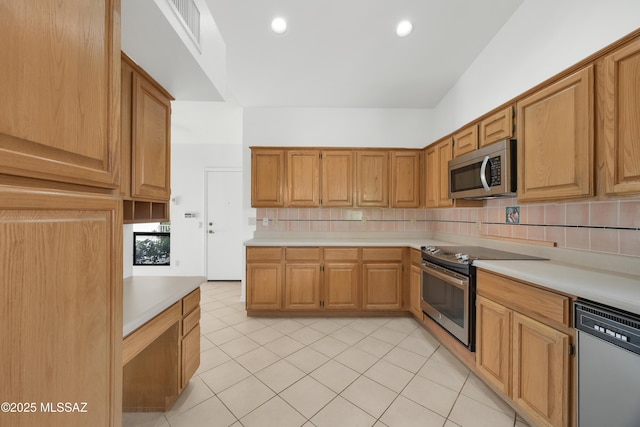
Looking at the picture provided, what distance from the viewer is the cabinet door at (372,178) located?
127 inches

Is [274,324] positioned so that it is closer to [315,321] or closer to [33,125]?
[315,321]

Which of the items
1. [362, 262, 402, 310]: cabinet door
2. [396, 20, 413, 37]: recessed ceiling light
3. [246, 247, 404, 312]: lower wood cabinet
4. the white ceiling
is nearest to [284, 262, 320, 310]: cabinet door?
[246, 247, 404, 312]: lower wood cabinet

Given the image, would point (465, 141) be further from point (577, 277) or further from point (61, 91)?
point (61, 91)

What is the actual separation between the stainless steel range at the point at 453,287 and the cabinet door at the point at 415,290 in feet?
0.42

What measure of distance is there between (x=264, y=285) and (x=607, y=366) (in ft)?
8.76

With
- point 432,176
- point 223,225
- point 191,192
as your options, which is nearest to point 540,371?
point 432,176

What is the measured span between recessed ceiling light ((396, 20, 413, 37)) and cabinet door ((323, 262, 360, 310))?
232 centimetres

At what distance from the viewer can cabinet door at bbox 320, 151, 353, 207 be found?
3200 millimetres

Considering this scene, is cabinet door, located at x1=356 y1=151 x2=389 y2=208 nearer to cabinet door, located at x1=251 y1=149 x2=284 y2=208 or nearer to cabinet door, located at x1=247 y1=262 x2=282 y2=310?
cabinet door, located at x1=251 y1=149 x2=284 y2=208

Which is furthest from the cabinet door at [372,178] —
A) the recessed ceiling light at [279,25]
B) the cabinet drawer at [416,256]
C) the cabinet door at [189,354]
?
the cabinet door at [189,354]

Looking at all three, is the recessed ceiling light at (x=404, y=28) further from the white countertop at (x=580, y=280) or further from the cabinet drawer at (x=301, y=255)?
the cabinet drawer at (x=301, y=255)

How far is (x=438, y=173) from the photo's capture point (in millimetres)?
2861

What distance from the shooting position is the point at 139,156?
1430 mm

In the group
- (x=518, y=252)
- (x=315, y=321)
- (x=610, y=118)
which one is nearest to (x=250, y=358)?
(x=315, y=321)
